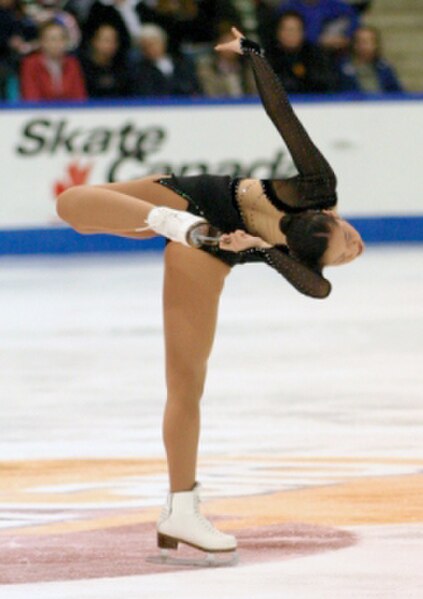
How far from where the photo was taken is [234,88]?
14.0 metres

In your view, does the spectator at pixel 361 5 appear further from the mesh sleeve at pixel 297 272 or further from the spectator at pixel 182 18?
the mesh sleeve at pixel 297 272

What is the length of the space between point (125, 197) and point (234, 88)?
10091 millimetres

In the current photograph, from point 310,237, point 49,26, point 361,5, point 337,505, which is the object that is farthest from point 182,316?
point 361,5

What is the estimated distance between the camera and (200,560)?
14.2 ft

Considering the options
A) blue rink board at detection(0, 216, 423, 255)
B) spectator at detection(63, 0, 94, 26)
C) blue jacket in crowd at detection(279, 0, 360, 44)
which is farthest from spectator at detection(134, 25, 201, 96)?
blue jacket in crowd at detection(279, 0, 360, 44)

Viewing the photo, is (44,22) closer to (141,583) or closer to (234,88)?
(234,88)

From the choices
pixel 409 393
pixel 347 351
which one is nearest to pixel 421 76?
pixel 347 351

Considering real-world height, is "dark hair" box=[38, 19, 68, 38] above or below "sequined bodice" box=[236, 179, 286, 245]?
below

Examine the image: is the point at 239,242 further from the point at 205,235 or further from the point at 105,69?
the point at 105,69

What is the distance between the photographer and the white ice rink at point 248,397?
4.06 m

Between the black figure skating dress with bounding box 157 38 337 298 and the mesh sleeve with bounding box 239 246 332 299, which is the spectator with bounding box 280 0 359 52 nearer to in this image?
the black figure skating dress with bounding box 157 38 337 298

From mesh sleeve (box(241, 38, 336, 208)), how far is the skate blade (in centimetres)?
95

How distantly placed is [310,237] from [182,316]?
0.47 m

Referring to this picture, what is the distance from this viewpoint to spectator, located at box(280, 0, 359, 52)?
1495 centimetres
